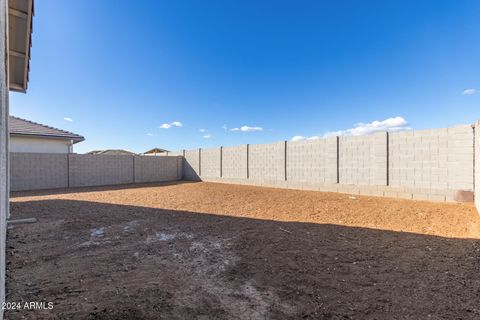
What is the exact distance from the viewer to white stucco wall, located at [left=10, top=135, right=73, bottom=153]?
37.6ft

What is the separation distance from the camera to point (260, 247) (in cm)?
363

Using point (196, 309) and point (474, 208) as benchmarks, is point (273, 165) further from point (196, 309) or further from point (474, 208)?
point (196, 309)

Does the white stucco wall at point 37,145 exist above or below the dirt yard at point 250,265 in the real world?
→ above

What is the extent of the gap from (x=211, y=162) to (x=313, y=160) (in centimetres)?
673

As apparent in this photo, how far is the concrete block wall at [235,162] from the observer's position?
1239 centimetres

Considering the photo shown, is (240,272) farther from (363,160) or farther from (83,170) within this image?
(83,170)

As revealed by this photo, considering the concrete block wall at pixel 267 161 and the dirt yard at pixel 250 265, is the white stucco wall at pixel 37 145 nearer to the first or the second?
the dirt yard at pixel 250 265

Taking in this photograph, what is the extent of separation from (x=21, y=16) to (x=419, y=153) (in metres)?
10.2

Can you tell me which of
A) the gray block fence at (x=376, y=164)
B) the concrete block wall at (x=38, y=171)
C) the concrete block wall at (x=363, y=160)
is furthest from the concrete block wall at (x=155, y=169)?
the concrete block wall at (x=363, y=160)

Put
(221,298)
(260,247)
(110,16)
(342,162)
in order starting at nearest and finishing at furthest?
(221,298) → (260,247) → (110,16) → (342,162)

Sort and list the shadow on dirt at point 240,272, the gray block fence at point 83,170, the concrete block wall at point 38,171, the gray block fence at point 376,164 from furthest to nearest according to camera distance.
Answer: the gray block fence at point 83,170, the concrete block wall at point 38,171, the gray block fence at point 376,164, the shadow on dirt at point 240,272

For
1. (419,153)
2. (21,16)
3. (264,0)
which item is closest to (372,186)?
(419,153)

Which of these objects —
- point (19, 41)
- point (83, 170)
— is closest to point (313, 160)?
point (19, 41)

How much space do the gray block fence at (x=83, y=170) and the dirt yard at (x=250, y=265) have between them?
23.3ft
